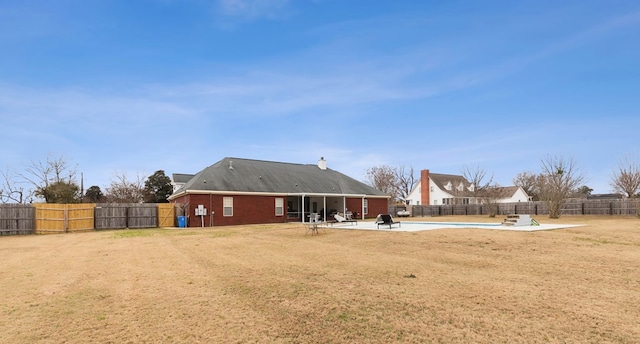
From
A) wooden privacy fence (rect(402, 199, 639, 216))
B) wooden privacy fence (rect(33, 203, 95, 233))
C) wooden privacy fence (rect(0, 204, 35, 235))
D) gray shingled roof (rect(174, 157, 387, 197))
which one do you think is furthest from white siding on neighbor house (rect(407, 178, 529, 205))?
wooden privacy fence (rect(0, 204, 35, 235))

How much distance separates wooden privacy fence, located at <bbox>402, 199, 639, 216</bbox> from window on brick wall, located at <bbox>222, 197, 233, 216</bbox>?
22.0m

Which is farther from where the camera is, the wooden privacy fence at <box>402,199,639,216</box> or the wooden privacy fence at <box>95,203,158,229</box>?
the wooden privacy fence at <box>402,199,639,216</box>

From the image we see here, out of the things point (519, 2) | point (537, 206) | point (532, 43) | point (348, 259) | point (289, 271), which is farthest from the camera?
point (537, 206)

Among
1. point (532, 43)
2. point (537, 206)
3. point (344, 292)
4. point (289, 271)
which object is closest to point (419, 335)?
point (344, 292)

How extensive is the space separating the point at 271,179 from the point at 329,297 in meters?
28.4

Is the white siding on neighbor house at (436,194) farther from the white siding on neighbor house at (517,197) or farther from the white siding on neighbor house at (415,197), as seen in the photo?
the white siding on neighbor house at (517,197)

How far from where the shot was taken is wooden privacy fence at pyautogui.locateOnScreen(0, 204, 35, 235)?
2283 cm

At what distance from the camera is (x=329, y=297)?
6.30 meters

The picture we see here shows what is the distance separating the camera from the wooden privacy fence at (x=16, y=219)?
22.8 meters

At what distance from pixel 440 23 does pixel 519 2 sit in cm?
292

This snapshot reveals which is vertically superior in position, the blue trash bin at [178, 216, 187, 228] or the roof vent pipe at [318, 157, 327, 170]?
the roof vent pipe at [318, 157, 327, 170]

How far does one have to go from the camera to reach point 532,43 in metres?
16.4

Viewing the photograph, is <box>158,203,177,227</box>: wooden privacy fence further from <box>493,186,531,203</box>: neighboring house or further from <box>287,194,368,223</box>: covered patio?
<box>493,186,531,203</box>: neighboring house

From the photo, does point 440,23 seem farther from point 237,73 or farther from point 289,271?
point 289,271
